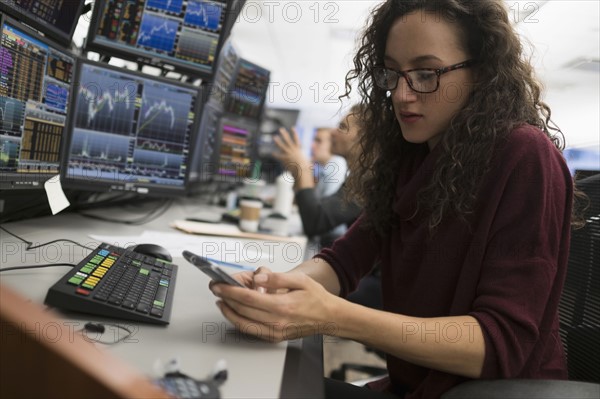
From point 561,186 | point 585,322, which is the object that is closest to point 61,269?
point 561,186

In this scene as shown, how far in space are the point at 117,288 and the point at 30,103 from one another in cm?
51

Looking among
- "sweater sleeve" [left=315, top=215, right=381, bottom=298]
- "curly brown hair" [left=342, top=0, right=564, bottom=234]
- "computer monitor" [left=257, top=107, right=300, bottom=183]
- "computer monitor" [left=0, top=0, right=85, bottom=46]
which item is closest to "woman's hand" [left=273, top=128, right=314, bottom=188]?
"sweater sleeve" [left=315, top=215, right=381, bottom=298]

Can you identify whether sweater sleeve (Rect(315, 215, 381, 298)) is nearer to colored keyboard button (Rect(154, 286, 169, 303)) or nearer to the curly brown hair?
the curly brown hair

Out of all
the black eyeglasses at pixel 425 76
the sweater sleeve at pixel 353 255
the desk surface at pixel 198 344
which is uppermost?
the black eyeglasses at pixel 425 76

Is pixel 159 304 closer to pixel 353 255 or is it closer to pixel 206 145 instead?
pixel 353 255

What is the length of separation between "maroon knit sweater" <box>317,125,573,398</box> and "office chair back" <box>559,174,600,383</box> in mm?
145

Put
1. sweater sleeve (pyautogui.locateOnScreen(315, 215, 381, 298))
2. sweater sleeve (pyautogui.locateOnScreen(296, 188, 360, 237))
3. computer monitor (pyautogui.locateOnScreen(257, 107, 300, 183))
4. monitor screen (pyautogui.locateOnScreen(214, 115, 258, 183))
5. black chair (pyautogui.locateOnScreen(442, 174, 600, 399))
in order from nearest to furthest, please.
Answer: black chair (pyautogui.locateOnScreen(442, 174, 600, 399)) < sweater sleeve (pyautogui.locateOnScreen(315, 215, 381, 298)) < sweater sleeve (pyautogui.locateOnScreen(296, 188, 360, 237)) < monitor screen (pyautogui.locateOnScreen(214, 115, 258, 183)) < computer monitor (pyautogui.locateOnScreen(257, 107, 300, 183))

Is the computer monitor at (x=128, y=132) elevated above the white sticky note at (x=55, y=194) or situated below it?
above

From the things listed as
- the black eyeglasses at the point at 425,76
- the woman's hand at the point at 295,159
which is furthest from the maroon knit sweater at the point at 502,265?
the woman's hand at the point at 295,159

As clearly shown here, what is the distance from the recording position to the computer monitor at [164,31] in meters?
1.35

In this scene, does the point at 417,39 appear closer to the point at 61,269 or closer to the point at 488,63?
the point at 488,63

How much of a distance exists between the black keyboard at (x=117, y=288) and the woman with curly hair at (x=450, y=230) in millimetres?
120

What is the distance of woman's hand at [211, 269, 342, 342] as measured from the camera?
0.65 metres

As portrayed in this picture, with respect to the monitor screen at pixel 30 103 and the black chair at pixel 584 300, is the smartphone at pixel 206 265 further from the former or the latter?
the black chair at pixel 584 300
